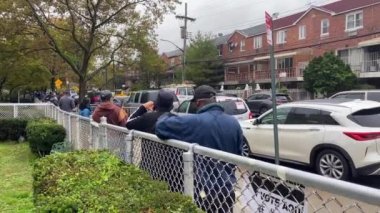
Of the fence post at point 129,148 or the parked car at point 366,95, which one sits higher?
the parked car at point 366,95

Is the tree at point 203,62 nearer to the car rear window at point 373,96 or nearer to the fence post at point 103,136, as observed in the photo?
the car rear window at point 373,96

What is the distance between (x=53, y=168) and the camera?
417cm

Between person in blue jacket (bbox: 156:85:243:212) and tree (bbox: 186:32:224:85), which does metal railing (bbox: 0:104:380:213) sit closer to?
person in blue jacket (bbox: 156:85:243:212)

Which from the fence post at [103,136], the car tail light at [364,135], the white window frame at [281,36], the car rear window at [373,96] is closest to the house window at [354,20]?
the white window frame at [281,36]

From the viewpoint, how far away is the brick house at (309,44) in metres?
37.9

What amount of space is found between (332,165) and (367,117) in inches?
43.0

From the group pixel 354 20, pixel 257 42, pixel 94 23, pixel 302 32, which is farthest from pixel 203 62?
pixel 94 23

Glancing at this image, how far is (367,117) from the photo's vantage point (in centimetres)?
855

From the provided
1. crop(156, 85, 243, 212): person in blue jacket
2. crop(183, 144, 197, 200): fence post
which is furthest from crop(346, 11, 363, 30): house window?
crop(183, 144, 197, 200): fence post

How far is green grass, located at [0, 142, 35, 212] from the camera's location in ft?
21.6

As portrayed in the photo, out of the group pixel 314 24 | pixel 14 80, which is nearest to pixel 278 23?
pixel 314 24

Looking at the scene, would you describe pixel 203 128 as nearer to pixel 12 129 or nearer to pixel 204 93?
pixel 204 93

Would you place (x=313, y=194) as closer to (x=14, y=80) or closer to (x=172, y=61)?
(x=14, y=80)

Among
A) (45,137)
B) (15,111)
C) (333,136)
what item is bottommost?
(45,137)
